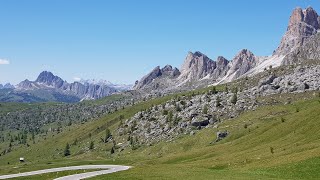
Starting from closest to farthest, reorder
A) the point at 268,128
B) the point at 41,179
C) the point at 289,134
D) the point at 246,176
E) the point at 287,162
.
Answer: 1. the point at 246,176
2. the point at 287,162
3. the point at 41,179
4. the point at 289,134
5. the point at 268,128

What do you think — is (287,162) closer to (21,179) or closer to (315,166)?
(315,166)

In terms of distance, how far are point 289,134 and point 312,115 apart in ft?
40.1

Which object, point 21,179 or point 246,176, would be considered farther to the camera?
point 21,179

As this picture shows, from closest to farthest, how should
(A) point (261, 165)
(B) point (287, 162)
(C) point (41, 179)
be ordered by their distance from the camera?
(B) point (287, 162) < (A) point (261, 165) < (C) point (41, 179)

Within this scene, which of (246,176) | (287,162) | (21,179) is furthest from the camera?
(21,179)

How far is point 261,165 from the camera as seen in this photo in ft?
273

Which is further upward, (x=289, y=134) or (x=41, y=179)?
(x=289, y=134)

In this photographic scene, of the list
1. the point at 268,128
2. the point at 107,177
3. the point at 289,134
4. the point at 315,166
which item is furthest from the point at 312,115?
the point at 107,177

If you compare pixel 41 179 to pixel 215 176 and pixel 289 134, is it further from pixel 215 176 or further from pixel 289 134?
pixel 289 134

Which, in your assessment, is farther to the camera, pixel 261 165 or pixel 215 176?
pixel 261 165

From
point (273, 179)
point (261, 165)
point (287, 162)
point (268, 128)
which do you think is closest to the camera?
point (273, 179)

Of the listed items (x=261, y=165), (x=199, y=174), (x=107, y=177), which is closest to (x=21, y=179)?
(x=107, y=177)

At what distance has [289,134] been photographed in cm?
14325

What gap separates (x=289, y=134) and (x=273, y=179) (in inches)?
3257
